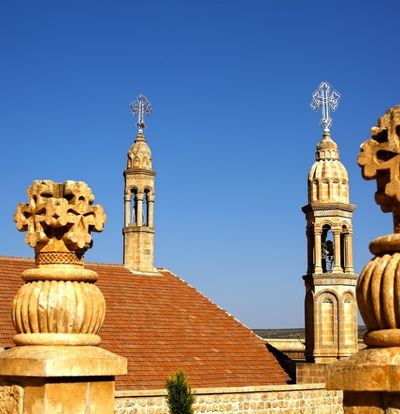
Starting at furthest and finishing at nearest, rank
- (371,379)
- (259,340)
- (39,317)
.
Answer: (259,340) < (39,317) < (371,379)

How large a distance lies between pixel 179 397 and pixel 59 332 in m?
11.0

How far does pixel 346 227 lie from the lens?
21.2 metres

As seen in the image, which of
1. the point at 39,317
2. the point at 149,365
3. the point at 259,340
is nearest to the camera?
the point at 39,317

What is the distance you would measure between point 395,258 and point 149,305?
60.7 feet

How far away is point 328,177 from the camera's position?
21.0 m

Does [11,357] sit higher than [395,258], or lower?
lower

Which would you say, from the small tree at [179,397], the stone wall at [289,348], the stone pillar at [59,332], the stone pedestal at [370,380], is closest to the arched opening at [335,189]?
the small tree at [179,397]

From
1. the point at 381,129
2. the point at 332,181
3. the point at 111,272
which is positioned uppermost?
the point at 332,181

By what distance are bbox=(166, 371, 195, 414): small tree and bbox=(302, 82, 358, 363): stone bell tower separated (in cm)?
631

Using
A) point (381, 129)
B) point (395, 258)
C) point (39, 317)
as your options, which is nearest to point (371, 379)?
point (395, 258)

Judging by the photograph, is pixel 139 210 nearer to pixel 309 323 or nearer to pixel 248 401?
pixel 309 323

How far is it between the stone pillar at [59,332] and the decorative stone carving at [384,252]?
1866 millimetres

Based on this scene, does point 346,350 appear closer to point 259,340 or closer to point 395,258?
point 259,340

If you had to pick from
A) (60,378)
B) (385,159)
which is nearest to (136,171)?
(60,378)
